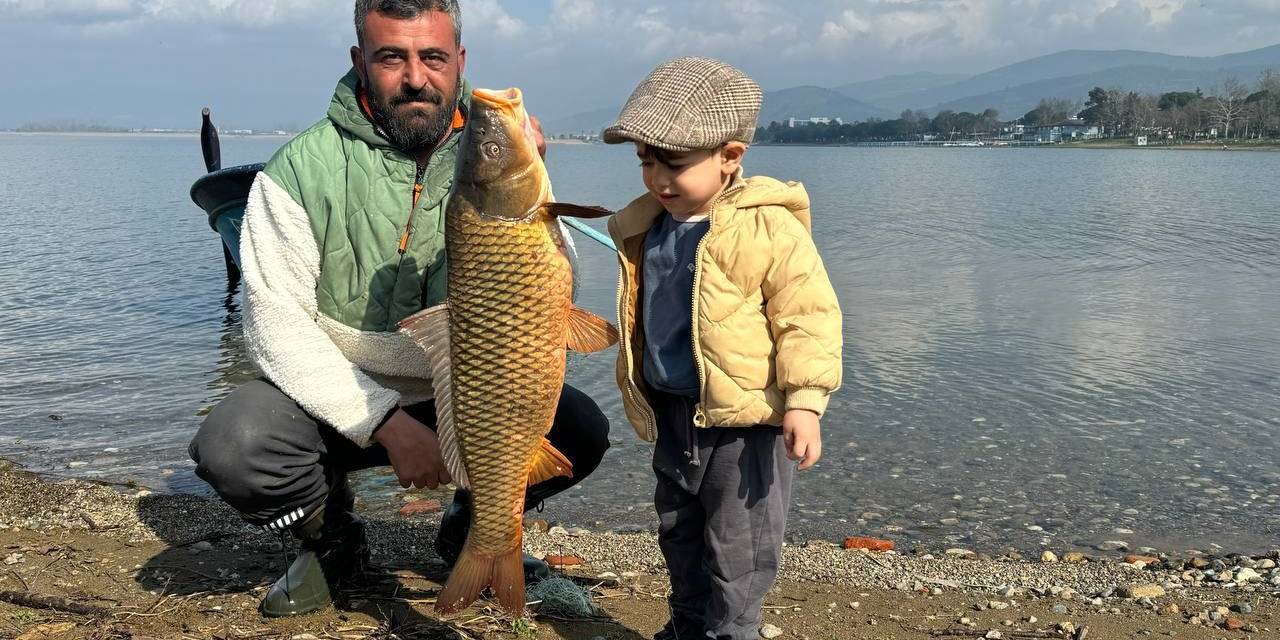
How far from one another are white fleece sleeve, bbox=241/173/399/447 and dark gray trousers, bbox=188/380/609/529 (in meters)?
0.11

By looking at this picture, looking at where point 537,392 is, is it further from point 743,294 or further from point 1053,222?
point 1053,222

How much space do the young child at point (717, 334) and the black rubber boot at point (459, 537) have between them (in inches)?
42.2

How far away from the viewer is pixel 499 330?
10.6 feet

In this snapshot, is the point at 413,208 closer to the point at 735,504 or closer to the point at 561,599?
the point at 561,599

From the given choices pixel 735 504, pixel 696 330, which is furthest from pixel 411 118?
pixel 735 504

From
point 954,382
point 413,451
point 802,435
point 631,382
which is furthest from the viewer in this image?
point 954,382

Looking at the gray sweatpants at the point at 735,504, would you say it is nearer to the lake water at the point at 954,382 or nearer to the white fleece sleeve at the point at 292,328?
the white fleece sleeve at the point at 292,328

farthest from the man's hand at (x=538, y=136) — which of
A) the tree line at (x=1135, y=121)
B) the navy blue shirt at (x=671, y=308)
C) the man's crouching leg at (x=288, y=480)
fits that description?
the tree line at (x=1135, y=121)

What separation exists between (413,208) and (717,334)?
155 cm

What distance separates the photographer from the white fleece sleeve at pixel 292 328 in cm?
379

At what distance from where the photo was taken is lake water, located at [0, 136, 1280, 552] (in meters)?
6.25

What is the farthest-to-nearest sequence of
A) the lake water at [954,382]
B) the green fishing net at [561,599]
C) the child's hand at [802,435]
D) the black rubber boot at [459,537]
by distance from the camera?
the lake water at [954,382], the black rubber boot at [459,537], the green fishing net at [561,599], the child's hand at [802,435]

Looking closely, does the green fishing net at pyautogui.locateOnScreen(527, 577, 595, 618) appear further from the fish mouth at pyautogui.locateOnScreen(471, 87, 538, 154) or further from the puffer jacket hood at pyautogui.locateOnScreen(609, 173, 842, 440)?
the fish mouth at pyautogui.locateOnScreen(471, 87, 538, 154)

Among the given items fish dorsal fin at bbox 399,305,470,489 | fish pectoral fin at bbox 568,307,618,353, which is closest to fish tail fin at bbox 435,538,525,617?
fish dorsal fin at bbox 399,305,470,489
